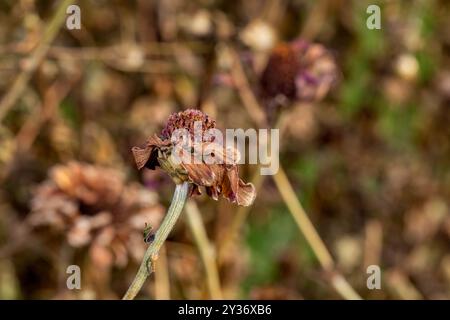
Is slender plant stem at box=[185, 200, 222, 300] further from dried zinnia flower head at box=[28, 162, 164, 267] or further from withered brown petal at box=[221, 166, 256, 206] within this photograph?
withered brown petal at box=[221, 166, 256, 206]

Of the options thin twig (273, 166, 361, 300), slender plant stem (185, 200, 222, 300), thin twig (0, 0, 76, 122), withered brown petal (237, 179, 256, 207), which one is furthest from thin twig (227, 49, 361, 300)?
withered brown petal (237, 179, 256, 207)

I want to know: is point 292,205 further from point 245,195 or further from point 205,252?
point 245,195

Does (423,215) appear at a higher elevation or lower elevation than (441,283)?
higher

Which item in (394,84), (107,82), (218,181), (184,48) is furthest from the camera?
(394,84)

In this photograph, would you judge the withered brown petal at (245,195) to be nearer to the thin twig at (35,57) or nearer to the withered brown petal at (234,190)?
the withered brown petal at (234,190)

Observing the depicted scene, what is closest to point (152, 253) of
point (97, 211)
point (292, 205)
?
point (97, 211)
